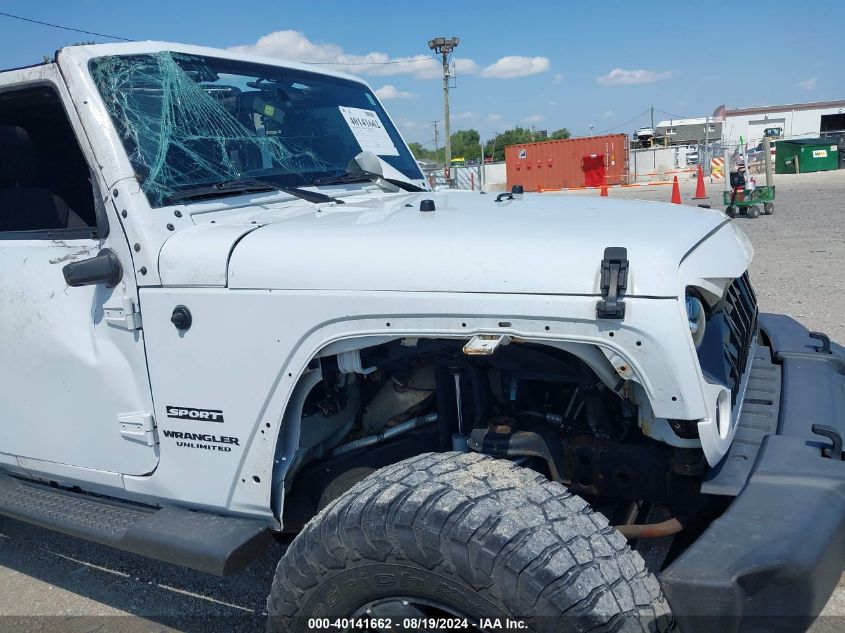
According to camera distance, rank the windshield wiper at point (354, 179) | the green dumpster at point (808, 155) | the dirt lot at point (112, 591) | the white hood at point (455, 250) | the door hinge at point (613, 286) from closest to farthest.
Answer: the door hinge at point (613, 286)
the white hood at point (455, 250)
the dirt lot at point (112, 591)
the windshield wiper at point (354, 179)
the green dumpster at point (808, 155)

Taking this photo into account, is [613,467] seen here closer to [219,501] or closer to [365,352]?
[365,352]

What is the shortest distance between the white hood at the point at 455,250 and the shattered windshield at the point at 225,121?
33 cm

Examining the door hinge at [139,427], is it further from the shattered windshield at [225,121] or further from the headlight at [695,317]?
the headlight at [695,317]

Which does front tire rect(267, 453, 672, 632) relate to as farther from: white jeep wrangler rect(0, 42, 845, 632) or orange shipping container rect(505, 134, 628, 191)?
orange shipping container rect(505, 134, 628, 191)

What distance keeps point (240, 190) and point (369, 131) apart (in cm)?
120

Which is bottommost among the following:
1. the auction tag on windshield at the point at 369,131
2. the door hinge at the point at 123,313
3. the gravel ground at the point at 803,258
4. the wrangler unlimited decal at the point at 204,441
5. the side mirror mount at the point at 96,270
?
the gravel ground at the point at 803,258

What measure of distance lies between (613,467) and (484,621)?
659 millimetres

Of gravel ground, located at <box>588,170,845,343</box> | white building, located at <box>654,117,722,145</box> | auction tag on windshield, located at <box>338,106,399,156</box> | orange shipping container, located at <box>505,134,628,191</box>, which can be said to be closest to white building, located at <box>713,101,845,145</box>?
white building, located at <box>654,117,722,145</box>

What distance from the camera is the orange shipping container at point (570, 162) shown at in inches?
1232

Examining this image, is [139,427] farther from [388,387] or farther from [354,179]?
[354,179]

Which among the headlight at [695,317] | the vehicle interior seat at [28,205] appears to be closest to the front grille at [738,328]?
the headlight at [695,317]

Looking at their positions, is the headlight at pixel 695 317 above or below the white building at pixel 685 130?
below

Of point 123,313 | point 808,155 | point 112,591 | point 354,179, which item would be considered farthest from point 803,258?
point 808,155

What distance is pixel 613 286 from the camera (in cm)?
180
